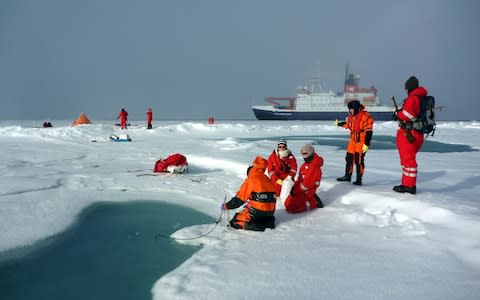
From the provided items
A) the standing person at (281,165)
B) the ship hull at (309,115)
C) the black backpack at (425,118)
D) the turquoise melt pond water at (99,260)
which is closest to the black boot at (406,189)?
the black backpack at (425,118)

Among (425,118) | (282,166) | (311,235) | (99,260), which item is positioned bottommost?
(99,260)

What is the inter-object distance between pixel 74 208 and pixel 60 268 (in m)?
1.88

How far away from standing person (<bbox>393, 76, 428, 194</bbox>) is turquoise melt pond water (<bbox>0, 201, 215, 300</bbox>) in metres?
2.97

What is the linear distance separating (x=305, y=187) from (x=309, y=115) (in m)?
58.0

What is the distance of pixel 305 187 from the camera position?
14.0 ft

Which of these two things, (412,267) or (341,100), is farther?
(341,100)

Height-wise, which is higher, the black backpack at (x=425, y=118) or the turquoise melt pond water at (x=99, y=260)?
the black backpack at (x=425, y=118)

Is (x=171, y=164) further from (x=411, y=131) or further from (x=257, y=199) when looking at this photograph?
(x=411, y=131)

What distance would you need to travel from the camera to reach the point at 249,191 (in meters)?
3.54

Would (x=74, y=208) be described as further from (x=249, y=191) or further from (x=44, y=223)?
(x=249, y=191)

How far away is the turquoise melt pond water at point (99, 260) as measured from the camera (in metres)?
2.52

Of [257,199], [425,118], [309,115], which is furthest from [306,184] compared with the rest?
[309,115]

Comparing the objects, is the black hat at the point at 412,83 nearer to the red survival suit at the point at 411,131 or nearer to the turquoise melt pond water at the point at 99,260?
the red survival suit at the point at 411,131

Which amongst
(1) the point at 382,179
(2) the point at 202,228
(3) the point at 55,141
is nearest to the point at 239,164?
(1) the point at 382,179
